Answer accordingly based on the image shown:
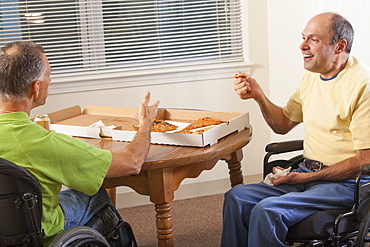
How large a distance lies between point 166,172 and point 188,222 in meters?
1.49

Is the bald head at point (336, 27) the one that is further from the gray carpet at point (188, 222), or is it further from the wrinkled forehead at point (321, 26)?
the gray carpet at point (188, 222)

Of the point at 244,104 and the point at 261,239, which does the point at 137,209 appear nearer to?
the point at 244,104

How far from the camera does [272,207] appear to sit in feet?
7.07

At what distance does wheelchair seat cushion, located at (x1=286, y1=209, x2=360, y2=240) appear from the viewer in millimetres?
2088

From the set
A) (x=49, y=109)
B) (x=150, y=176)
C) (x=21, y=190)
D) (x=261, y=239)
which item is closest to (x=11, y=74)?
(x=21, y=190)

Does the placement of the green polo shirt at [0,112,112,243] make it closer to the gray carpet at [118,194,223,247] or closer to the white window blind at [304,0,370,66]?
the gray carpet at [118,194,223,247]

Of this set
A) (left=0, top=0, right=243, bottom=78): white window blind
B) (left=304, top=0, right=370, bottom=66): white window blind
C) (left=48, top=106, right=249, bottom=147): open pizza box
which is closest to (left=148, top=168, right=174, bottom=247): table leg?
(left=48, top=106, right=249, bottom=147): open pizza box

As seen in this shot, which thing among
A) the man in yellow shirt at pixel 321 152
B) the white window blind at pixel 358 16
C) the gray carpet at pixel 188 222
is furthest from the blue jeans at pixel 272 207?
the white window blind at pixel 358 16

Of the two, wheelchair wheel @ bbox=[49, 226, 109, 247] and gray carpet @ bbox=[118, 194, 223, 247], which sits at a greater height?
wheelchair wheel @ bbox=[49, 226, 109, 247]

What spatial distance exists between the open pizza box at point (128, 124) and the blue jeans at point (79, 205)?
30 cm

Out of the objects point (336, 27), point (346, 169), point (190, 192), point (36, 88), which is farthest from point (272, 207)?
point (190, 192)

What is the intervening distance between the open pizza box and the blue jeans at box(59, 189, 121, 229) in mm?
303

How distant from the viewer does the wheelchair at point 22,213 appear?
1.68 m

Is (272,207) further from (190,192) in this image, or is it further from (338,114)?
(190,192)
